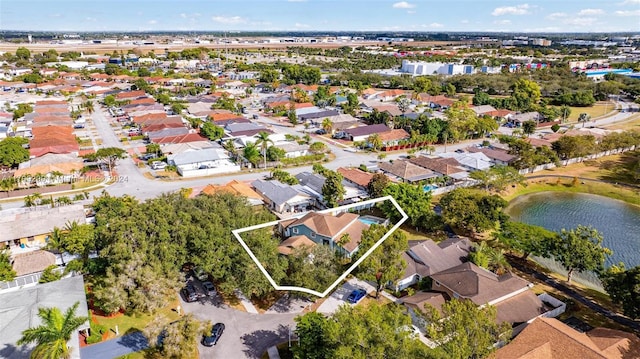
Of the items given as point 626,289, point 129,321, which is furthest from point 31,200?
point 626,289

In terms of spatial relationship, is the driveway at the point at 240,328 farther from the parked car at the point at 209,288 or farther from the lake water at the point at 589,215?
the lake water at the point at 589,215

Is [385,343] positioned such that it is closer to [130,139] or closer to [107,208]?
[107,208]

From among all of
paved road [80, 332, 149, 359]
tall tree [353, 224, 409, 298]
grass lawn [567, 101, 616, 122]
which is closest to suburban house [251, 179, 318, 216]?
tall tree [353, 224, 409, 298]

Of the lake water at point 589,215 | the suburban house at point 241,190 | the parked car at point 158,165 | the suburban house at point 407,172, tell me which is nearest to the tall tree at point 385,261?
the suburban house at point 241,190

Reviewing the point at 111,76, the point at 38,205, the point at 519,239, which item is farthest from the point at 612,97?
the point at 111,76

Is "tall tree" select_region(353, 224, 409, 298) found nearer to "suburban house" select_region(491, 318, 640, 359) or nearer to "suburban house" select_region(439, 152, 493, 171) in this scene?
"suburban house" select_region(491, 318, 640, 359)

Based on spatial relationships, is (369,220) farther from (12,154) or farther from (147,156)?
(12,154)
